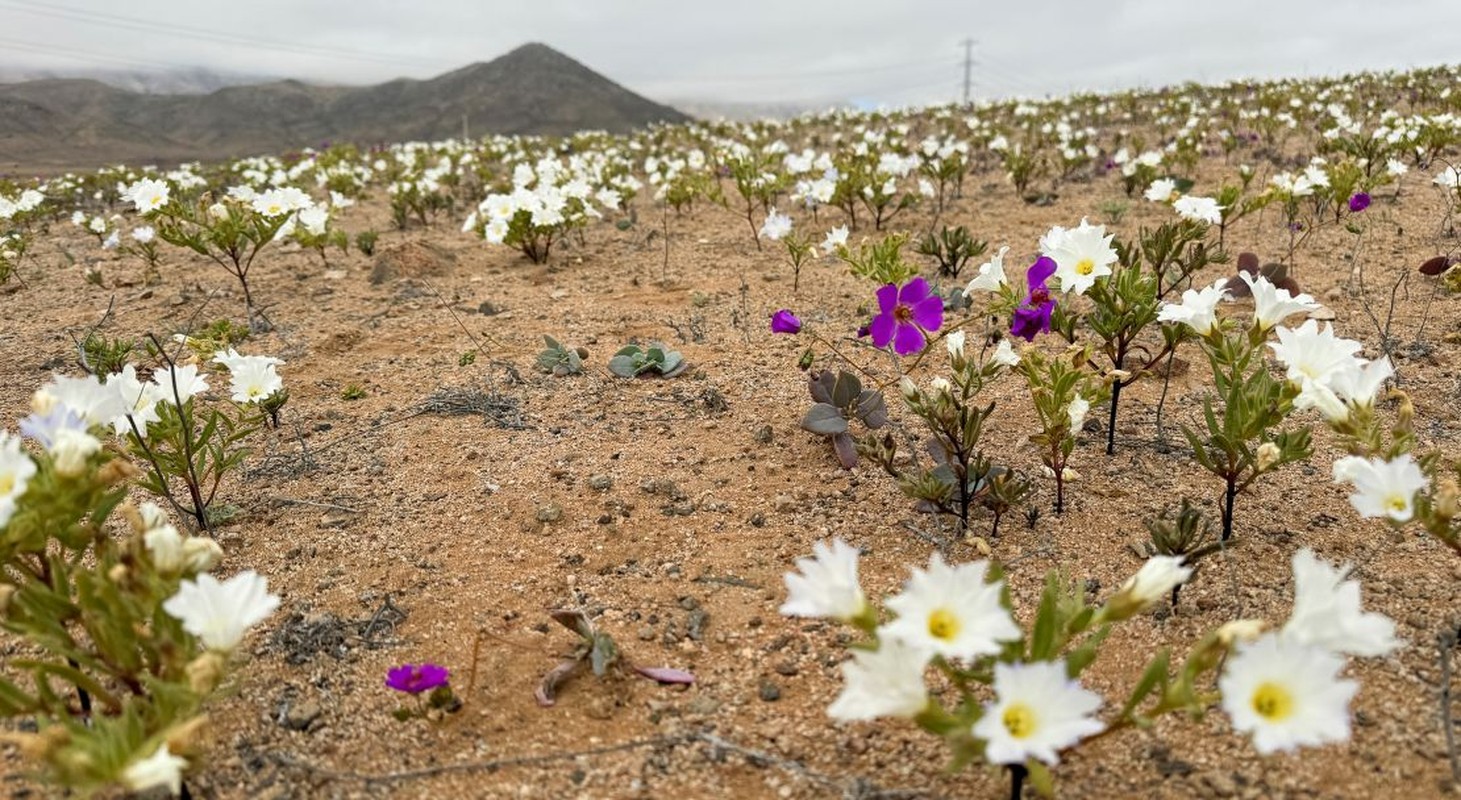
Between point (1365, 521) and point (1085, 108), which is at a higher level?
point (1085, 108)

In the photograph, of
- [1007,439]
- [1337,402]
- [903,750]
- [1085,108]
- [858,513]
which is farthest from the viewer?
[1085,108]

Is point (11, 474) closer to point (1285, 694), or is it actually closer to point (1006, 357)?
point (1285, 694)

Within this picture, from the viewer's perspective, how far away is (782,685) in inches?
76.9

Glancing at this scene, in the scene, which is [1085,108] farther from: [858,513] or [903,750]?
[903,750]

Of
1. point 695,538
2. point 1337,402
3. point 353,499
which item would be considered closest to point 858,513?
point 695,538

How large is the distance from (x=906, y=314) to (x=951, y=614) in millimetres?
1433

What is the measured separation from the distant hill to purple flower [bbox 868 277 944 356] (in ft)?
120

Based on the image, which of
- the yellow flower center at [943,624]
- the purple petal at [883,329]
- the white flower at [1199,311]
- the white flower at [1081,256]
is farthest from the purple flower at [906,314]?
the yellow flower center at [943,624]

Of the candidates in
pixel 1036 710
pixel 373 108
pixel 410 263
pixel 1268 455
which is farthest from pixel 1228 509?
pixel 373 108

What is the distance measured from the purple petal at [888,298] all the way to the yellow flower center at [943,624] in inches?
55.5

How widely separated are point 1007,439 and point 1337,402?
1.23m

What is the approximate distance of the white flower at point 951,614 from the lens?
1243 mm

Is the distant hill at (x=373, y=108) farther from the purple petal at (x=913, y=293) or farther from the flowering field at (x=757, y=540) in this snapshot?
the purple petal at (x=913, y=293)

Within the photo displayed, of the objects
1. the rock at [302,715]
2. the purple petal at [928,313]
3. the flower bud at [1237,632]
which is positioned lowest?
the rock at [302,715]
